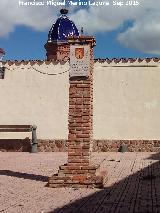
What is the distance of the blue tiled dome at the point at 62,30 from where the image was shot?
28.8m

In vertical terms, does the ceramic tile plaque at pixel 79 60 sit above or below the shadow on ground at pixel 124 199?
above

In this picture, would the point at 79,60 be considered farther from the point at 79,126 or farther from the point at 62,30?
the point at 62,30

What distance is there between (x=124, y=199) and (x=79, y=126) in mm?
2455

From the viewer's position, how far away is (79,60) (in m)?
10.0

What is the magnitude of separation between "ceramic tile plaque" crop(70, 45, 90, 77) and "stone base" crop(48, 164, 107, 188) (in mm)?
2090

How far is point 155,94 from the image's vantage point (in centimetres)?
1942

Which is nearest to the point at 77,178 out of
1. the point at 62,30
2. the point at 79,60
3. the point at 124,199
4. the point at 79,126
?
the point at 79,126

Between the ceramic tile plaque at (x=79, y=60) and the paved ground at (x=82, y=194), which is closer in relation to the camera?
the paved ground at (x=82, y=194)

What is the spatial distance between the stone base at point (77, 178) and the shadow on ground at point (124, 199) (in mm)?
343

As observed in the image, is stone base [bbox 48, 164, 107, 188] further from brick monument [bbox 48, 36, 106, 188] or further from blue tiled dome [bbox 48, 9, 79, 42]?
blue tiled dome [bbox 48, 9, 79, 42]

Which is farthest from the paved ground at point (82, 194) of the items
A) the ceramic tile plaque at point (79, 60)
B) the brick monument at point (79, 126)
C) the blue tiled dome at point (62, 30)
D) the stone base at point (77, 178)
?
the blue tiled dome at point (62, 30)

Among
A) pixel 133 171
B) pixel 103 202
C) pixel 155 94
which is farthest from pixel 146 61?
pixel 103 202

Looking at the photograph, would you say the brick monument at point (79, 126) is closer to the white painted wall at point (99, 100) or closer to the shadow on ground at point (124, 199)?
the shadow on ground at point (124, 199)

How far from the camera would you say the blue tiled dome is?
2879 centimetres
